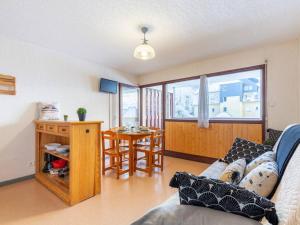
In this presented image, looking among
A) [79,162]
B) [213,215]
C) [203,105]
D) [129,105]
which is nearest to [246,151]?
[213,215]

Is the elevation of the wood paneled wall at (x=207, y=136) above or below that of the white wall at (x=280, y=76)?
below

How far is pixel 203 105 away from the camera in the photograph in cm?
356

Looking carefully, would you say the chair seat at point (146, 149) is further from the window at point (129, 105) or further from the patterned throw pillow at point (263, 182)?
the patterned throw pillow at point (263, 182)

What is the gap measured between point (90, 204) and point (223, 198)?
175cm

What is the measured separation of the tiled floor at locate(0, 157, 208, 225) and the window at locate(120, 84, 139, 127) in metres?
2.02

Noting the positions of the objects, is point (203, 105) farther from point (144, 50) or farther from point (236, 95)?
point (144, 50)

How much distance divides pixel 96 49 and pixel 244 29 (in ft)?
7.99

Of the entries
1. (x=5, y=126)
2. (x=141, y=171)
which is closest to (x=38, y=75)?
(x=5, y=126)

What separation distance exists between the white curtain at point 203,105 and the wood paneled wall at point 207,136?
6.1 inches

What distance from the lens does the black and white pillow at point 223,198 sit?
712 mm

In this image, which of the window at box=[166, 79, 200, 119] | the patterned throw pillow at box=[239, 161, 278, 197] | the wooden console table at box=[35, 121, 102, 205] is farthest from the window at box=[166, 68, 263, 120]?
the wooden console table at box=[35, 121, 102, 205]

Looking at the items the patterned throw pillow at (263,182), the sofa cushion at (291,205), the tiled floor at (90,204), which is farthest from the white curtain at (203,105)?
the sofa cushion at (291,205)

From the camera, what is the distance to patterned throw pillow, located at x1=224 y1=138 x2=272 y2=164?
193cm

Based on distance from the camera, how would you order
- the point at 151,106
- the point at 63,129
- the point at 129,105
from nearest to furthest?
1. the point at 63,129
2. the point at 129,105
3. the point at 151,106
